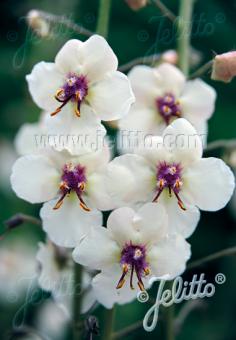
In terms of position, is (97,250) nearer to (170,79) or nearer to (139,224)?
(139,224)

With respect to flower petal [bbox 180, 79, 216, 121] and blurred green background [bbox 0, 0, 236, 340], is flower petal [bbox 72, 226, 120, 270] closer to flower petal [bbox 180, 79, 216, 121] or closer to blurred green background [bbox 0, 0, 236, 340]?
flower petal [bbox 180, 79, 216, 121]

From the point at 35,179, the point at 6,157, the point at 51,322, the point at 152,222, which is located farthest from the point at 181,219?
the point at 6,157

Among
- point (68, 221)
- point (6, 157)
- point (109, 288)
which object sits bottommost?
point (6, 157)

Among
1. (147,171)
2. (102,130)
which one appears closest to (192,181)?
(147,171)

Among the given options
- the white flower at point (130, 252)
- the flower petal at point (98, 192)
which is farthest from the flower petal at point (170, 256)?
the flower petal at point (98, 192)

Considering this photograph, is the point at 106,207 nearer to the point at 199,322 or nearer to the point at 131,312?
the point at 131,312
